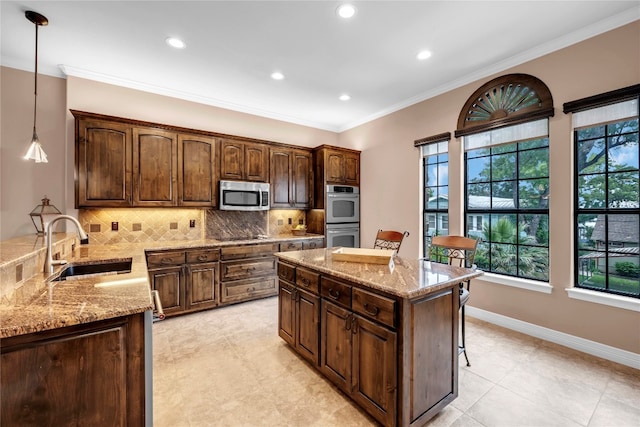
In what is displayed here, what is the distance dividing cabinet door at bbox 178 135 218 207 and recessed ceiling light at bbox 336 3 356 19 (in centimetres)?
241

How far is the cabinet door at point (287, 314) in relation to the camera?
2.50m

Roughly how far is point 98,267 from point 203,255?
1219 millimetres

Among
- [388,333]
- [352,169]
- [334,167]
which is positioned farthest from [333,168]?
[388,333]

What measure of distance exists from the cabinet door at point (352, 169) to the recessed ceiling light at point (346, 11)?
269 cm

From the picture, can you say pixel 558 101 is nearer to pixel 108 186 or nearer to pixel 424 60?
pixel 424 60

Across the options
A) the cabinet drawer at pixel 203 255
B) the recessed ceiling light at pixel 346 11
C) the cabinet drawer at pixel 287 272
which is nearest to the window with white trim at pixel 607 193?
the recessed ceiling light at pixel 346 11

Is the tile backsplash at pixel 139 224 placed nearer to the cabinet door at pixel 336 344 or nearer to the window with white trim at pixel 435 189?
the cabinet door at pixel 336 344

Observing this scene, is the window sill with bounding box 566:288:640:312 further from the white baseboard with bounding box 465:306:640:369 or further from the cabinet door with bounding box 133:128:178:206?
the cabinet door with bounding box 133:128:178:206

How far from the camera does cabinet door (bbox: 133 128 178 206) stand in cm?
342

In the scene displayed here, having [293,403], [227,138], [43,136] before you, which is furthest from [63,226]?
[293,403]

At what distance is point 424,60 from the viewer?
3121 millimetres

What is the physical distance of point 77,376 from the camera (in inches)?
45.4

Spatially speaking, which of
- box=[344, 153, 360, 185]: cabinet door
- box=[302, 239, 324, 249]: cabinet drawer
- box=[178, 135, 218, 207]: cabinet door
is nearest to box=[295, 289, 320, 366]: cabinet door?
box=[302, 239, 324, 249]: cabinet drawer

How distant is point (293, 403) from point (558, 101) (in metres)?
3.69
